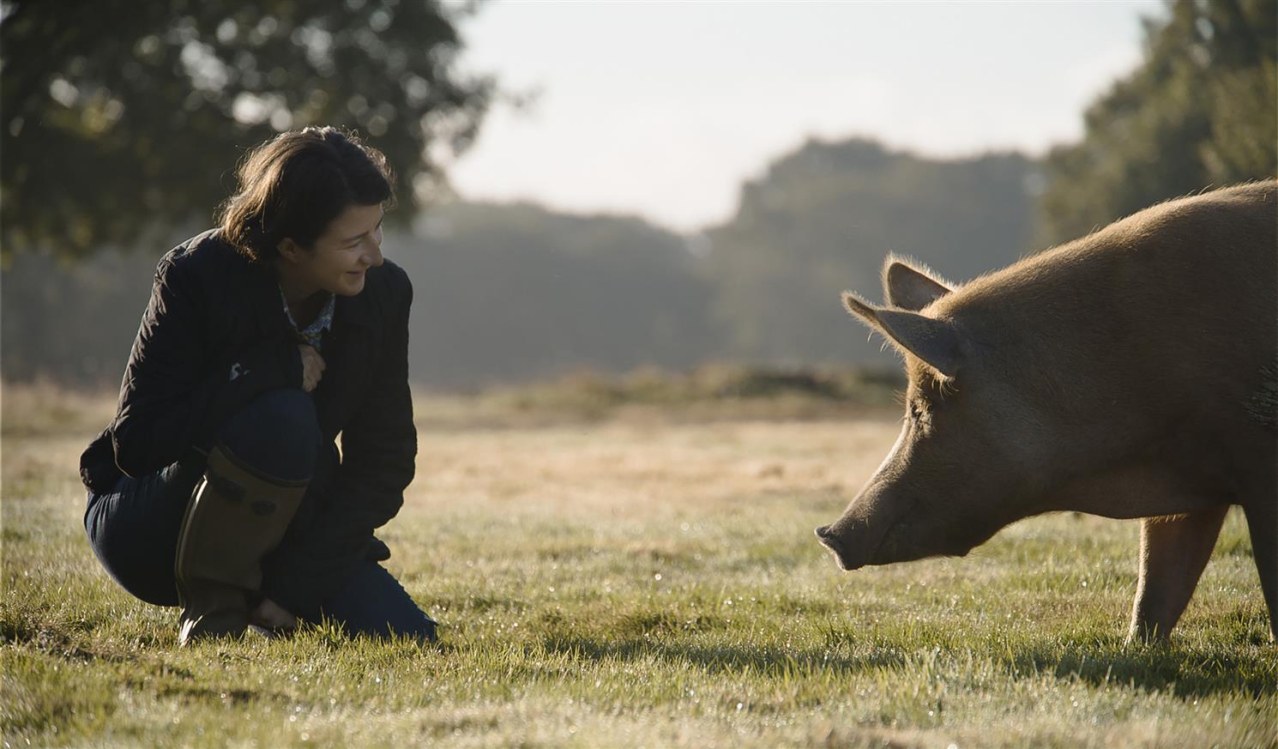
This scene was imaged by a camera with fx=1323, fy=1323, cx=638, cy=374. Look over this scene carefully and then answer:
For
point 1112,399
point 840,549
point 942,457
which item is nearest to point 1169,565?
point 1112,399

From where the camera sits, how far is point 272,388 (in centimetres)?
435

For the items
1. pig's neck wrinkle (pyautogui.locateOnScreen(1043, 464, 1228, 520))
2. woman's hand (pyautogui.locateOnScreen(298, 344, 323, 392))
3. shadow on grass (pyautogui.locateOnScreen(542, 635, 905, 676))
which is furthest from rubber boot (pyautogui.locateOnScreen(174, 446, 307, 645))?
pig's neck wrinkle (pyautogui.locateOnScreen(1043, 464, 1228, 520))

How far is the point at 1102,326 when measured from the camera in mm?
4508

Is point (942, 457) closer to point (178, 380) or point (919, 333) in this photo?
point (919, 333)

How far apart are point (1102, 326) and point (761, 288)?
197ft

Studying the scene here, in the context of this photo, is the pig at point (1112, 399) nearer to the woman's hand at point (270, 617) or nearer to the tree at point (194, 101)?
the woman's hand at point (270, 617)

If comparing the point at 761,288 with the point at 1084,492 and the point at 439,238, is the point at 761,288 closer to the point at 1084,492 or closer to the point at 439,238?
the point at 439,238

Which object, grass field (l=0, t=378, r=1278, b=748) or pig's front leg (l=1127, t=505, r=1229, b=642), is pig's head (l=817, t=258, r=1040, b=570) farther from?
pig's front leg (l=1127, t=505, r=1229, b=642)

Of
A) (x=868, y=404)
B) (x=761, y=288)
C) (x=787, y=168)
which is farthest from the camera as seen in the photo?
(x=787, y=168)

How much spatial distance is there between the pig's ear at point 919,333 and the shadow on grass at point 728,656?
3.28 ft

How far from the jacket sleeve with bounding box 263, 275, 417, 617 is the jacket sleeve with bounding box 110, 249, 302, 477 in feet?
1.38

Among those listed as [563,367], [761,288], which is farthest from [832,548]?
[761,288]

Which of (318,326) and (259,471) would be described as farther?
(318,326)

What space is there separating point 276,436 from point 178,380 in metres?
0.48
